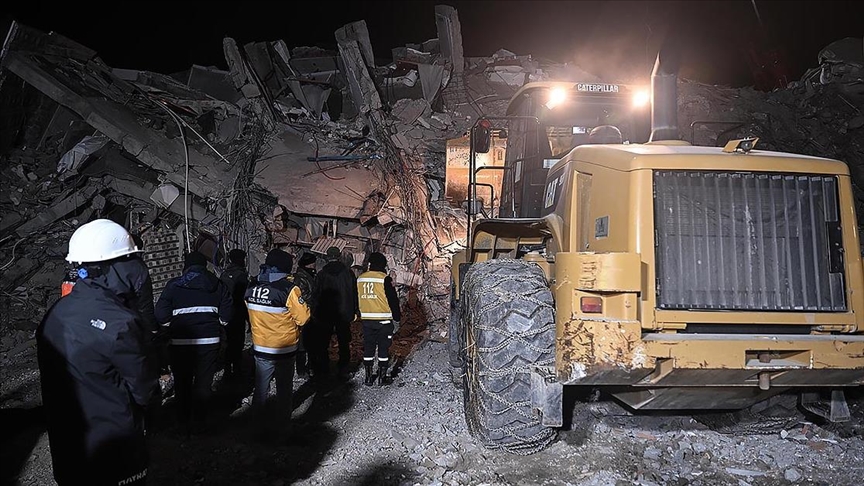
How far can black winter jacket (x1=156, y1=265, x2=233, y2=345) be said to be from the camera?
516 cm

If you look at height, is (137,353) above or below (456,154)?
below

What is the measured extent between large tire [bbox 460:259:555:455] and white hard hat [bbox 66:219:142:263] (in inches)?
90.0

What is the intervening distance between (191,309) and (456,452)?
2.66 meters

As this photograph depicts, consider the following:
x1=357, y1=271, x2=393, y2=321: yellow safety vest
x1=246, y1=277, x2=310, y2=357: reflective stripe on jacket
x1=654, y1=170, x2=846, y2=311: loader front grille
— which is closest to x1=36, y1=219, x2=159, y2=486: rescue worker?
x1=246, y1=277, x2=310, y2=357: reflective stripe on jacket

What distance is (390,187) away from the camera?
11.8m

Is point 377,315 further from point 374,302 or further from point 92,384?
point 92,384

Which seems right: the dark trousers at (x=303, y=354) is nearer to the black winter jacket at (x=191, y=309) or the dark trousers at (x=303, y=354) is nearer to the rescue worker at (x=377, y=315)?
the rescue worker at (x=377, y=315)

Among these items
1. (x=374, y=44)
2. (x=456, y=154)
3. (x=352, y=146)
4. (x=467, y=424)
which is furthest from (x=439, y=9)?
(x=467, y=424)

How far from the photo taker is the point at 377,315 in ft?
22.4

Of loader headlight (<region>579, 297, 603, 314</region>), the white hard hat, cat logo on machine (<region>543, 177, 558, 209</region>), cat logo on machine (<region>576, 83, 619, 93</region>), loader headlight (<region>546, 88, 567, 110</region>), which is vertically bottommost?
loader headlight (<region>579, 297, 603, 314</region>)

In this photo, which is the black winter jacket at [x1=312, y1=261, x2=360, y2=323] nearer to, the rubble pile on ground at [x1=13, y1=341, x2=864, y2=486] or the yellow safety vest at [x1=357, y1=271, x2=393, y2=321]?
the yellow safety vest at [x1=357, y1=271, x2=393, y2=321]

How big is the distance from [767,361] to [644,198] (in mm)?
1267

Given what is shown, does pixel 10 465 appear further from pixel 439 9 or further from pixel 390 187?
pixel 439 9

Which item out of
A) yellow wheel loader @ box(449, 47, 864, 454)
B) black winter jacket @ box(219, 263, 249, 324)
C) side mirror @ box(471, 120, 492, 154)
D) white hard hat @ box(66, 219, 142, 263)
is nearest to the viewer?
white hard hat @ box(66, 219, 142, 263)
